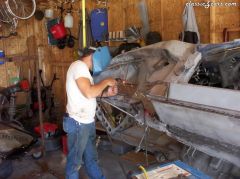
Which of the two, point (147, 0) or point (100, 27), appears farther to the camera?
point (100, 27)

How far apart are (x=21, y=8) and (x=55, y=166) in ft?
11.0

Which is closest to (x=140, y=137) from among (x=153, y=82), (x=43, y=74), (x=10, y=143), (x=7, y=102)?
(x=153, y=82)

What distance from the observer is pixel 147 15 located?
4.49 meters

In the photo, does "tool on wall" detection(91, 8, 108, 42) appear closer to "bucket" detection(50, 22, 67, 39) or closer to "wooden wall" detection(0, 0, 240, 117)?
"wooden wall" detection(0, 0, 240, 117)

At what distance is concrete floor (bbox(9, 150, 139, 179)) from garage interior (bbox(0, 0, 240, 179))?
14 mm

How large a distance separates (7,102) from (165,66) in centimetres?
368

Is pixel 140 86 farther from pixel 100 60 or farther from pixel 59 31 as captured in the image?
pixel 59 31

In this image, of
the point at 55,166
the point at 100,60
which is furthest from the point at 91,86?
the point at 55,166

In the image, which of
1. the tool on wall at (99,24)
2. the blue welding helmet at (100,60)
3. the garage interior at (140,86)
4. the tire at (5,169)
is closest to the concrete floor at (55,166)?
the garage interior at (140,86)

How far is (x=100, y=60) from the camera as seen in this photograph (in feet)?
10.2

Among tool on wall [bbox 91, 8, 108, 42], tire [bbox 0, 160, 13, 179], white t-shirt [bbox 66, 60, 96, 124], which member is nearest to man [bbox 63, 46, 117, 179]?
white t-shirt [bbox 66, 60, 96, 124]

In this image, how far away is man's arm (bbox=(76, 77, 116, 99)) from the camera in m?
2.61

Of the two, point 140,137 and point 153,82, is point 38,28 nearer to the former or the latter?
point 140,137

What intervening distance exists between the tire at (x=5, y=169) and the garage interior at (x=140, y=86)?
0.01m
